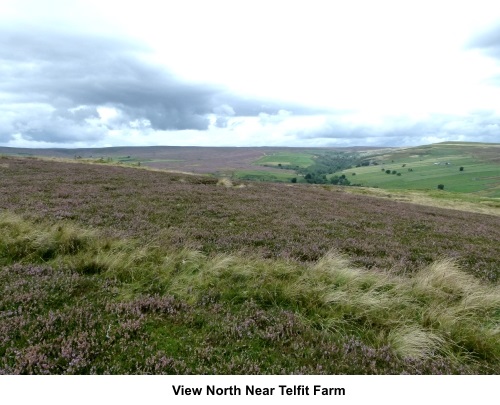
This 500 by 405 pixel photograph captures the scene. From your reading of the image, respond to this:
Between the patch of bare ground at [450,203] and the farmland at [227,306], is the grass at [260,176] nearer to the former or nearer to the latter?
the patch of bare ground at [450,203]

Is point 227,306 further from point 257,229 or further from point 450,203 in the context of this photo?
point 450,203

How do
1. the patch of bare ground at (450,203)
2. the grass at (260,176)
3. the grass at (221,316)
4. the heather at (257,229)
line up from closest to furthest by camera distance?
the grass at (221,316) → the heather at (257,229) → the patch of bare ground at (450,203) → the grass at (260,176)

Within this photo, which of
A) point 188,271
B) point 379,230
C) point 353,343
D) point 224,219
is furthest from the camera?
point 379,230

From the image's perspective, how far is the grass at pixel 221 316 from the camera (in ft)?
13.8

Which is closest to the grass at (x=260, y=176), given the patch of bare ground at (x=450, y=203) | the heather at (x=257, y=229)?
the patch of bare ground at (x=450, y=203)

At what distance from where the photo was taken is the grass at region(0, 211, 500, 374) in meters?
4.21

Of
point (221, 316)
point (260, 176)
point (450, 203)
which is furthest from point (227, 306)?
point (260, 176)

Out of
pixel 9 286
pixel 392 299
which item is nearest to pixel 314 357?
pixel 392 299

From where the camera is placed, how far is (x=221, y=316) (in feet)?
17.7

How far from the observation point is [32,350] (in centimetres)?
402

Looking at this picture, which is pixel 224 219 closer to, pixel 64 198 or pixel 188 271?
pixel 188 271
